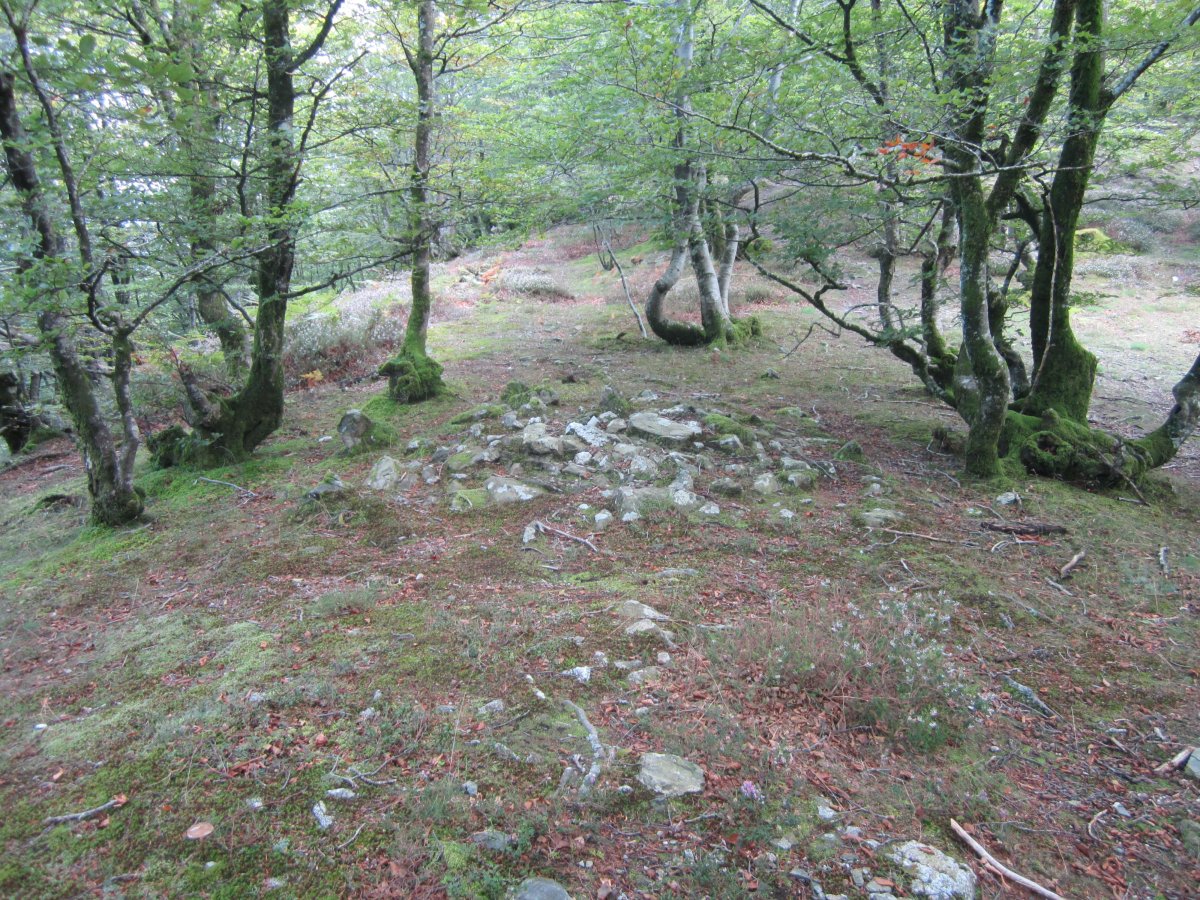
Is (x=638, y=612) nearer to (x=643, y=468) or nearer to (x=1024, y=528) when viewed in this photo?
(x=643, y=468)

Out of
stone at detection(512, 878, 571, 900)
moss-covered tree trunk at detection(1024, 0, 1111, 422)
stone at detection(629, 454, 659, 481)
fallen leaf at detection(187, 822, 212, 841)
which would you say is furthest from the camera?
stone at detection(629, 454, 659, 481)

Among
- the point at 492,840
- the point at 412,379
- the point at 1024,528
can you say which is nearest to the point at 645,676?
the point at 492,840

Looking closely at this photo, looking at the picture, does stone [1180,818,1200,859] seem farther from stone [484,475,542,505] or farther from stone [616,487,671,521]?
stone [484,475,542,505]

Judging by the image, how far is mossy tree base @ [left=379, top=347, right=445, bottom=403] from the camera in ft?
29.3

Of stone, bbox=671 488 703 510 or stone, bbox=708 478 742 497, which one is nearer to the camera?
stone, bbox=671 488 703 510

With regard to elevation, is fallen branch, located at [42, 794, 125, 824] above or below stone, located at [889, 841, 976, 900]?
above

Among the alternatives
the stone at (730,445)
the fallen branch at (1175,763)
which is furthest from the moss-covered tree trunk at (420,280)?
the fallen branch at (1175,763)

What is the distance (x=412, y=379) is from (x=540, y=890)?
302 inches

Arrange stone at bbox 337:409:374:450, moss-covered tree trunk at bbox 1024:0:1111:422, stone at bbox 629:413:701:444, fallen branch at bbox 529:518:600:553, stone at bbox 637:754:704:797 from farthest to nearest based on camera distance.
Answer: stone at bbox 337:409:374:450 → stone at bbox 629:413:701:444 → moss-covered tree trunk at bbox 1024:0:1111:422 → fallen branch at bbox 529:518:600:553 → stone at bbox 637:754:704:797

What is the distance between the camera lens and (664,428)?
21.3ft

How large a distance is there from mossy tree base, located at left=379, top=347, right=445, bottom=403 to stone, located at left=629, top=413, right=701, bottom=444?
357 centimetres

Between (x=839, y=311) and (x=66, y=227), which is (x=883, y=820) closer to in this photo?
(x=66, y=227)

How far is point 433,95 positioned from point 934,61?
20.3 feet

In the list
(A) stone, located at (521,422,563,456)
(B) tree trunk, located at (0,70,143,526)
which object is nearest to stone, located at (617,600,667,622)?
(A) stone, located at (521,422,563,456)
